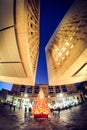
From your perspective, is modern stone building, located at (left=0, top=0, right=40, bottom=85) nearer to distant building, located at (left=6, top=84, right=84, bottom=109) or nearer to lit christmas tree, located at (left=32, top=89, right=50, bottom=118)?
lit christmas tree, located at (left=32, top=89, right=50, bottom=118)

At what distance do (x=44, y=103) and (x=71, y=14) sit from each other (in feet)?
35.1

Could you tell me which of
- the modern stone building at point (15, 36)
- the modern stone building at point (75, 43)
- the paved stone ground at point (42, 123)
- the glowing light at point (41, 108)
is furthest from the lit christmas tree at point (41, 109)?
the modern stone building at point (75, 43)

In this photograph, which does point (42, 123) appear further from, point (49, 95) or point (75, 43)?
point (49, 95)

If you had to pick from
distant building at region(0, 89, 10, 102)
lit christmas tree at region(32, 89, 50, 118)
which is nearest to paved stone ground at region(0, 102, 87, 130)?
lit christmas tree at region(32, 89, 50, 118)

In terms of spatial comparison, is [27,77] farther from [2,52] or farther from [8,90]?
[8,90]

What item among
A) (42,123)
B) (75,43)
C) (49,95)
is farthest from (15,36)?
(49,95)

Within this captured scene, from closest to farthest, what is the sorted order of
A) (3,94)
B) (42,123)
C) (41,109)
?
(42,123) < (41,109) < (3,94)

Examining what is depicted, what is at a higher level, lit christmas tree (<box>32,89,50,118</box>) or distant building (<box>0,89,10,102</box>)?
distant building (<box>0,89,10,102</box>)

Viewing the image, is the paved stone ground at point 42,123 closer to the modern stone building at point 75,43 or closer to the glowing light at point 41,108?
the glowing light at point 41,108

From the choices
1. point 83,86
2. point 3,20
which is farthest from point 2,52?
point 83,86

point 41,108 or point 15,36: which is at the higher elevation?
point 15,36

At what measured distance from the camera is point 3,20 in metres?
10.6

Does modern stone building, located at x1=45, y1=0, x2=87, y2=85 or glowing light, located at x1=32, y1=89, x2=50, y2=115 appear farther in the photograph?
glowing light, located at x1=32, y1=89, x2=50, y2=115

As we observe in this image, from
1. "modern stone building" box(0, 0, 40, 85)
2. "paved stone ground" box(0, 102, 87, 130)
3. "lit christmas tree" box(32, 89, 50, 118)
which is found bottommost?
"paved stone ground" box(0, 102, 87, 130)
